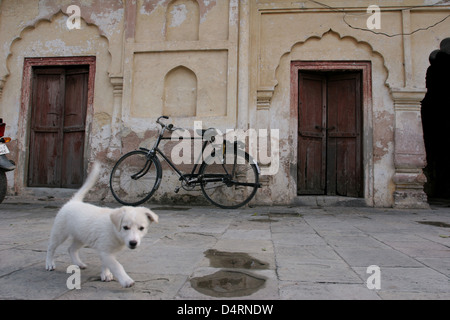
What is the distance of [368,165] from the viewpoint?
5781 mm

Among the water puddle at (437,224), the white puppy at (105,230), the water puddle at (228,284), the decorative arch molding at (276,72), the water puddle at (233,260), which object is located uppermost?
the decorative arch molding at (276,72)

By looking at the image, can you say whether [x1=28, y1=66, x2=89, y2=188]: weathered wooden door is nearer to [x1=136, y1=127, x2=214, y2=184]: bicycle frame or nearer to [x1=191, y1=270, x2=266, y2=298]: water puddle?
[x1=136, y1=127, x2=214, y2=184]: bicycle frame

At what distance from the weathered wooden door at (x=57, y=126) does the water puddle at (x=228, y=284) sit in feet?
18.0

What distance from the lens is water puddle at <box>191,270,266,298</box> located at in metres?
1.46

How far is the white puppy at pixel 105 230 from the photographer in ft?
5.08

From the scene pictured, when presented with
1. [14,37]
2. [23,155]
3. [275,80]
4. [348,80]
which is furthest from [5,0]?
[348,80]

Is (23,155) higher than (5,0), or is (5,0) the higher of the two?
(5,0)

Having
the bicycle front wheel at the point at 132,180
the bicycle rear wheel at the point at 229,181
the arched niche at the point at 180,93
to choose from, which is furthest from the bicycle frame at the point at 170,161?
the arched niche at the point at 180,93

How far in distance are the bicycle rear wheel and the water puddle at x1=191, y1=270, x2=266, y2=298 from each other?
125 inches

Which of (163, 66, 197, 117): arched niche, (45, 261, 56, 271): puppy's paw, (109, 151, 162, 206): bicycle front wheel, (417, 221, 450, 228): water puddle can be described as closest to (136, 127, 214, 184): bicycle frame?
(109, 151, 162, 206): bicycle front wheel

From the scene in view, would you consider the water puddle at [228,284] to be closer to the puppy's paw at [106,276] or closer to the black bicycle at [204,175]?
the puppy's paw at [106,276]

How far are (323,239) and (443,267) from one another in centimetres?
96

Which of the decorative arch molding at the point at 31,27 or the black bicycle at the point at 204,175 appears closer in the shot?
the black bicycle at the point at 204,175
